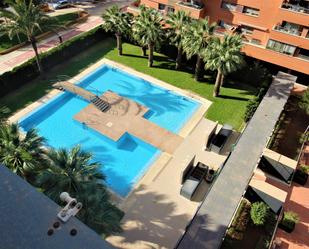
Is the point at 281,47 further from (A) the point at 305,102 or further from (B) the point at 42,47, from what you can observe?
(B) the point at 42,47

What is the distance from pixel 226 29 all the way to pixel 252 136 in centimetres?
1725

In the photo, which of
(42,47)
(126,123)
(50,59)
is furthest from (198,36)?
(42,47)

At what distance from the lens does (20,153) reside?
2025 cm

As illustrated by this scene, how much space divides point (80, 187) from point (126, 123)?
53.7 ft

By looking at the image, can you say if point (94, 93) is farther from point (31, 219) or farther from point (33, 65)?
point (31, 219)

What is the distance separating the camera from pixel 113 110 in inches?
1422

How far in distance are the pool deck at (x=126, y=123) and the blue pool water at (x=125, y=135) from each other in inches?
25.5

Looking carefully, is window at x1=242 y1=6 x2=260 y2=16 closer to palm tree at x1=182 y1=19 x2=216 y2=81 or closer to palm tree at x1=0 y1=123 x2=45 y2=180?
palm tree at x1=182 y1=19 x2=216 y2=81

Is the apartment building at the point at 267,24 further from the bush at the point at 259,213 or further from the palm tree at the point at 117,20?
the bush at the point at 259,213

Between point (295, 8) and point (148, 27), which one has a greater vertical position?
point (295, 8)

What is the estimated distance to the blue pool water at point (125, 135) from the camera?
3042 cm

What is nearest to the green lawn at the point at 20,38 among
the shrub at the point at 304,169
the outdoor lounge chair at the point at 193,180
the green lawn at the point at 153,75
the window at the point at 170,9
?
the green lawn at the point at 153,75

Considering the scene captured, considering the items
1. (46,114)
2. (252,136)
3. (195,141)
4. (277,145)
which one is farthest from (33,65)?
(277,145)

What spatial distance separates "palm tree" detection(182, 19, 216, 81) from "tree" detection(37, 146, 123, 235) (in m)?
21.1
